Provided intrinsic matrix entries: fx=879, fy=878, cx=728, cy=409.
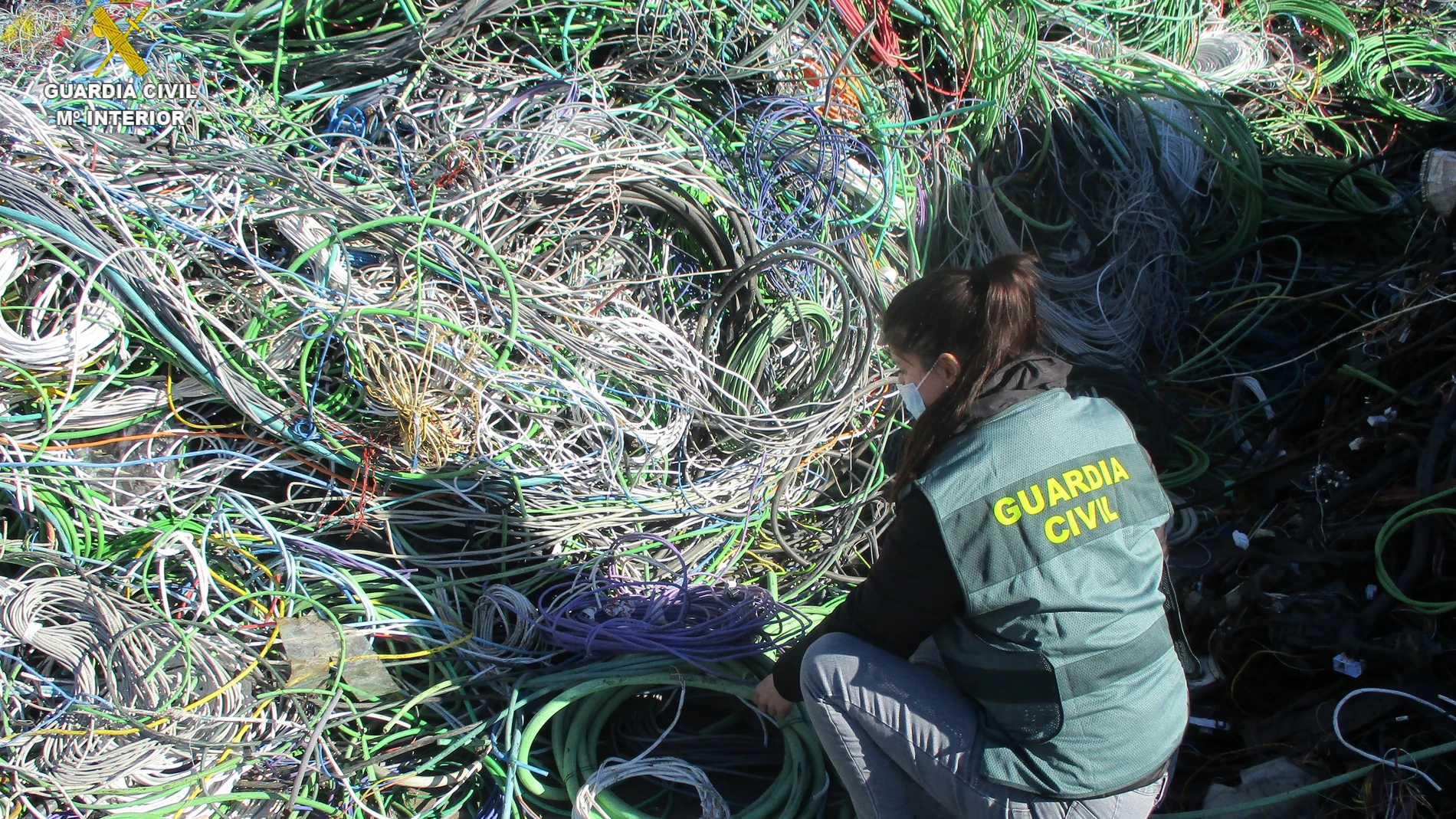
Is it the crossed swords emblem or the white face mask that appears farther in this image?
the crossed swords emblem

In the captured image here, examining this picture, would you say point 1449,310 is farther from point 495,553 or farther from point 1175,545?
point 495,553

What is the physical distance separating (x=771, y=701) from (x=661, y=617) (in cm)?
51

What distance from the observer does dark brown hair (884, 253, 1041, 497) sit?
1438 millimetres

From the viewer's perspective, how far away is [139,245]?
2.14 metres

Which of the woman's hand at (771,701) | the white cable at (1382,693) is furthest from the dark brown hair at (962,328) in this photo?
the white cable at (1382,693)

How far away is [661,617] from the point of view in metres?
2.26

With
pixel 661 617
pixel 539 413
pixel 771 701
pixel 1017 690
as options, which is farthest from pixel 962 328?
pixel 539 413

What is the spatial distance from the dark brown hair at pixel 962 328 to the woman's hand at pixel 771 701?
55cm

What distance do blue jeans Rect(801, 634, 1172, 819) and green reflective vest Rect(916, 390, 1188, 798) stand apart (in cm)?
4

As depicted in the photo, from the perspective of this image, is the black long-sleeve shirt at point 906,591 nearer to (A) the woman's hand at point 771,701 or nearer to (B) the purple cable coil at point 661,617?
(A) the woman's hand at point 771,701

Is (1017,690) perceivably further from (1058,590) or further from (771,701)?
(771,701)

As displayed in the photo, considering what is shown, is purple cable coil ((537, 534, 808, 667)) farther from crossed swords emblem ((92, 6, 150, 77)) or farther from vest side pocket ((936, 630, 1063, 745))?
crossed swords emblem ((92, 6, 150, 77))

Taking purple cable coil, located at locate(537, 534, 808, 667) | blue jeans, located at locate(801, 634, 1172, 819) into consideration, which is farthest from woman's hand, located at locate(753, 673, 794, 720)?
purple cable coil, located at locate(537, 534, 808, 667)

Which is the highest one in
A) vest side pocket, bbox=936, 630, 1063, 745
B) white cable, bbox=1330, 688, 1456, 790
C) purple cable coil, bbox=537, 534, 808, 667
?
vest side pocket, bbox=936, 630, 1063, 745
